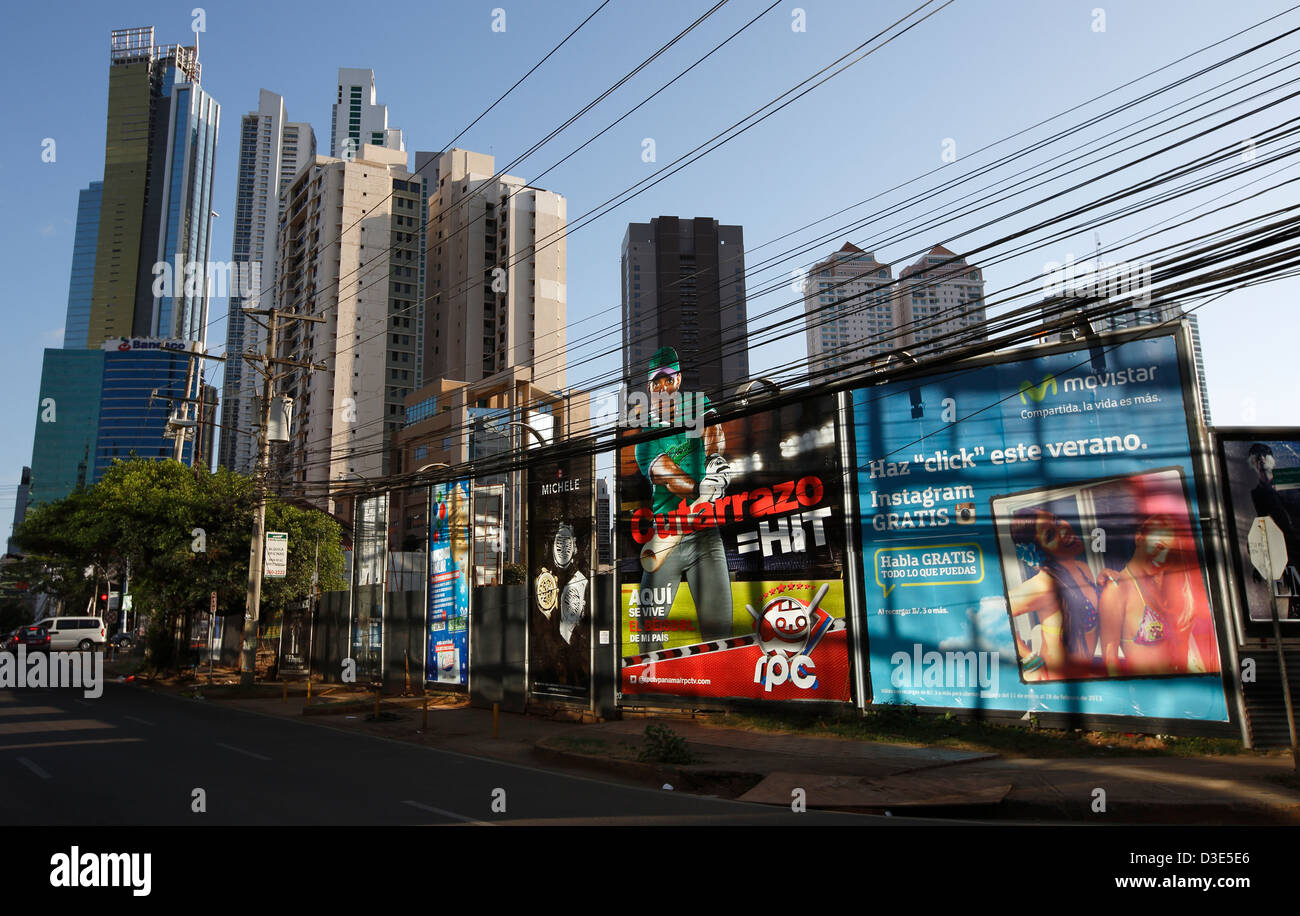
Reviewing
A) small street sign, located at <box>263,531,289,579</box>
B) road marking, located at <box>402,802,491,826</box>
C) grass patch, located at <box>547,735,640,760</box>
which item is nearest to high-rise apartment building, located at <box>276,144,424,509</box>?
small street sign, located at <box>263,531,289,579</box>

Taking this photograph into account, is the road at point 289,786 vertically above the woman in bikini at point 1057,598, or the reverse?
the woman in bikini at point 1057,598

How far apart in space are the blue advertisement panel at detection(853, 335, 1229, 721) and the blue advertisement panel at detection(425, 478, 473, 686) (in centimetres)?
1316

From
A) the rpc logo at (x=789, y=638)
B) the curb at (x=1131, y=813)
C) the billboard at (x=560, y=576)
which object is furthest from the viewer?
the billboard at (x=560, y=576)

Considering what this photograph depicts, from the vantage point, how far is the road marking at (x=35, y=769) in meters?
12.4

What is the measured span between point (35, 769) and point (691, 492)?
45.3 feet

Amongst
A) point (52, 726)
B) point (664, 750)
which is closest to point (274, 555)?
point (52, 726)

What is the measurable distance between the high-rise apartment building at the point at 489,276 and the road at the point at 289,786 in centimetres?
8411

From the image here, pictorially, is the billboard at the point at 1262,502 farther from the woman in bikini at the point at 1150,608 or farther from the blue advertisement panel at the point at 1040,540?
the woman in bikini at the point at 1150,608

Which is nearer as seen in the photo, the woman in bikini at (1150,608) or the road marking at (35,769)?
the road marking at (35,769)

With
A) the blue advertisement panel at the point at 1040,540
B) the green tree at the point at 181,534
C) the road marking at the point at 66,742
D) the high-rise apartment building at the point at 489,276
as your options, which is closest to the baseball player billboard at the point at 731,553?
the blue advertisement panel at the point at 1040,540

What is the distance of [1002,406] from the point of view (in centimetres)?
1675

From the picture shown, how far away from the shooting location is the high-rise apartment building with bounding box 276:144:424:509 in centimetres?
9425

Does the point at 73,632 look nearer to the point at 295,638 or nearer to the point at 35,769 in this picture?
the point at 295,638
